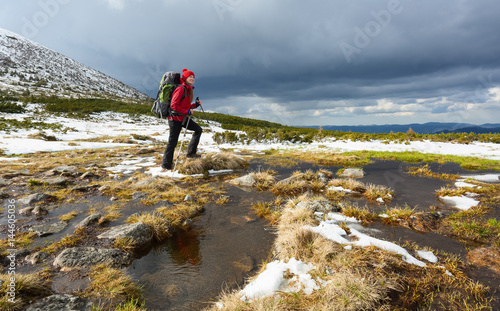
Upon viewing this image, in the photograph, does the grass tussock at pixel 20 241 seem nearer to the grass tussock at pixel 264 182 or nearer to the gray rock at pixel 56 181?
the gray rock at pixel 56 181

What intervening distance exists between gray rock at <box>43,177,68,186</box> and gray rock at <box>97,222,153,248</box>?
560 centimetres

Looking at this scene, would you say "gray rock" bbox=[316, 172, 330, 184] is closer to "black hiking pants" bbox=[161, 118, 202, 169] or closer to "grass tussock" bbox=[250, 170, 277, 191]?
"grass tussock" bbox=[250, 170, 277, 191]

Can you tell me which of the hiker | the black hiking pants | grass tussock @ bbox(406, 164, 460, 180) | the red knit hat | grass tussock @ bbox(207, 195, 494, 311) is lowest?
grass tussock @ bbox(207, 195, 494, 311)

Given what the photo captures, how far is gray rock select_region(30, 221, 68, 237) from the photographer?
4765 millimetres

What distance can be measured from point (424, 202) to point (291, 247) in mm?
5413

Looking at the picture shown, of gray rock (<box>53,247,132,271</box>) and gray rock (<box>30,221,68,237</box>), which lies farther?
gray rock (<box>30,221,68,237</box>)

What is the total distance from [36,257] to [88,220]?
1.48m

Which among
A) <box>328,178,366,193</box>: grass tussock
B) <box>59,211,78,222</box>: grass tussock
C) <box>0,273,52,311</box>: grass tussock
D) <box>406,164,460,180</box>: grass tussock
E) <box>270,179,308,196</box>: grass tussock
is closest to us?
<box>0,273,52,311</box>: grass tussock

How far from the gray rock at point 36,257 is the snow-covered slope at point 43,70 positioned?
10791cm

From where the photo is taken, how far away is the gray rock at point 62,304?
8.60 feet

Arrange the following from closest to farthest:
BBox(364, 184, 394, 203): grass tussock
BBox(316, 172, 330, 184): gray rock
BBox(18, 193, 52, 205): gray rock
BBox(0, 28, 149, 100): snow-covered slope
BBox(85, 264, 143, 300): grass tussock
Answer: BBox(85, 264, 143, 300): grass tussock, BBox(18, 193, 52, 205): gray rock, BBox(364, 184, 394, 203): grass tussock, BBox(316, 172, 330, 184): gray rock, BBox(0, 28, 149, 100): snow-covered slope

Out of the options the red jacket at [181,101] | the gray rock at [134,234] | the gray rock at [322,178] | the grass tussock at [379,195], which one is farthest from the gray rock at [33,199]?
the grass tussock at [379,195]

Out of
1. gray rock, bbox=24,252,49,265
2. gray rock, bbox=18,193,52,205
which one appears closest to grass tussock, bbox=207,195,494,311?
gray rock, bbox=24,252,49,265

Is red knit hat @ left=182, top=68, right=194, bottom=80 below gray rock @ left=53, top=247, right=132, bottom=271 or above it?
above
